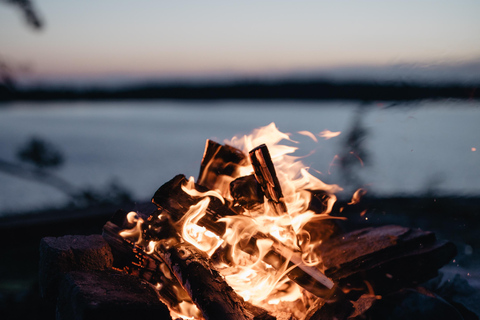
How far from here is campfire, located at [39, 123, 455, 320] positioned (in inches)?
74.2

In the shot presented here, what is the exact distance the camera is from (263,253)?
1938 mm

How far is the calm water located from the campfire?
1919mm

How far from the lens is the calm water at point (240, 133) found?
4711 mm

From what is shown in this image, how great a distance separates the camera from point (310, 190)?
7.88ft

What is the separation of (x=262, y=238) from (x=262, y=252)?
0.08 meters

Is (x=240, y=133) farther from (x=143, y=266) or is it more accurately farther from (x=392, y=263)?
(x=392, y=263)

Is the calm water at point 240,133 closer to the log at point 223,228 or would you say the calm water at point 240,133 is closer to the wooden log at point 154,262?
the log at point 223,228

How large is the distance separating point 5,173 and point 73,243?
444 centimetres

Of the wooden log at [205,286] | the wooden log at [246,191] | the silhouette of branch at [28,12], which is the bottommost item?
the wooden log at [205,286]

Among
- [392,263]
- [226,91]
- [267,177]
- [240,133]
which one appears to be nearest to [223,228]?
[267,177]

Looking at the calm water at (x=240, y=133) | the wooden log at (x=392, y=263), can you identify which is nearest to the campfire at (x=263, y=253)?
the wooden log at (x=392, y=263)

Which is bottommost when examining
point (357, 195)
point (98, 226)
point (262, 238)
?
point (98, 226)

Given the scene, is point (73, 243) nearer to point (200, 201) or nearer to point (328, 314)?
point (200, 201)

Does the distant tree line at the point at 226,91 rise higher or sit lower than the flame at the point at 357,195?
higher
